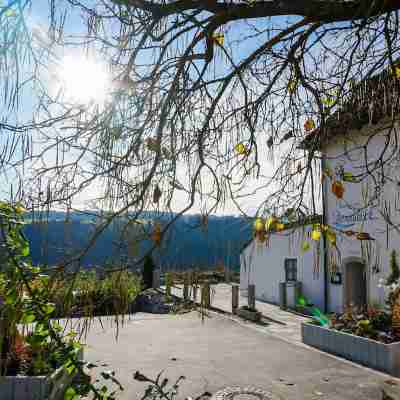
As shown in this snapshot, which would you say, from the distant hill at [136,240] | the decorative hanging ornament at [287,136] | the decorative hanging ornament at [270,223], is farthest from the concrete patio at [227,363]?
the distant hill at [136,240]

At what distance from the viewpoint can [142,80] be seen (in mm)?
2355

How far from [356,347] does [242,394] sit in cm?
273

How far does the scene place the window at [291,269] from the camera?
15592 mm

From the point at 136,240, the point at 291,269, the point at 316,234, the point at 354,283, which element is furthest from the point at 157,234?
the point at 291,269

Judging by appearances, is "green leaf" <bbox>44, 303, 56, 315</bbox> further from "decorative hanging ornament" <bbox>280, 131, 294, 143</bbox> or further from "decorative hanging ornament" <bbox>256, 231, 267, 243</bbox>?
"decorative hanging ornament" <bbox>280, 131, 294, 143</bbox>

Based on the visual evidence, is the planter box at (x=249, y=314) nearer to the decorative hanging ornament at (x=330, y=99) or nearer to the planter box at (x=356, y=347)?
the planter box at (x=356, y=347)

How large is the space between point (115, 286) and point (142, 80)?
1186 millimetres

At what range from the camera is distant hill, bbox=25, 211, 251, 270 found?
1.68 metres

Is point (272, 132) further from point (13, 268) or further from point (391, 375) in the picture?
point (391, 375)

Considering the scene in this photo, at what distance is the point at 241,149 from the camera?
8.32 ft

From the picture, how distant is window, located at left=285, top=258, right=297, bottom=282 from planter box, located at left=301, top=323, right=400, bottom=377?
24.2ft

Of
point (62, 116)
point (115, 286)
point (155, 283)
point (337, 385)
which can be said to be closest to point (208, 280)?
point (115, 286)

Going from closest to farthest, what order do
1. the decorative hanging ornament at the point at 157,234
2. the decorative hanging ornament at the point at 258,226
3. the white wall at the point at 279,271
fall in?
the decorative hanging ornament at the point at 157,234
the decorative hanging ornament at the point at 258,226
the white wall at the point at 279,271

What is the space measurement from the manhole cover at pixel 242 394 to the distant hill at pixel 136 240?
3466mm
